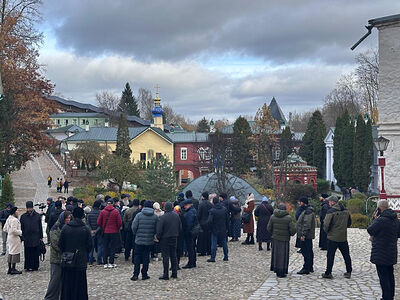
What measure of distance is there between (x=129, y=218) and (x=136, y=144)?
49.0 meters

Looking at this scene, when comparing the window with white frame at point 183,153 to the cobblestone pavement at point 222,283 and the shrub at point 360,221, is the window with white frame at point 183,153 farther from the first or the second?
the cobblestone pavement at point 222,283

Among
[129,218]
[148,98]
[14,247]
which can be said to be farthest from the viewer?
[148,98]

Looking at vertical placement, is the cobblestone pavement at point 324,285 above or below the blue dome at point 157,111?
below

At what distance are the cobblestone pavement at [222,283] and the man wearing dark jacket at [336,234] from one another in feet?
0.93

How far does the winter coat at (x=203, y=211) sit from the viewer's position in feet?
44.1

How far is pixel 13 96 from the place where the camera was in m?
32.1

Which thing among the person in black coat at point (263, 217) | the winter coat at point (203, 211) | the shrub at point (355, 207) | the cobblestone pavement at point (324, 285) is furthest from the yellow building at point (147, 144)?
the cobblestone pavement at point (324, 285)

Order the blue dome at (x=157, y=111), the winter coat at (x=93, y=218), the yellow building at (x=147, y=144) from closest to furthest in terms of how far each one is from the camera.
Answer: the winter coat at (x=93, y=218), the yellow building at (x=147, y=144), the blue dome at (x=157, y=111)

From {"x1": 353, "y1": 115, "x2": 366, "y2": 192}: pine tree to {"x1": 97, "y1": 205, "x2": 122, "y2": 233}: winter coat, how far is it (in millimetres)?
35259

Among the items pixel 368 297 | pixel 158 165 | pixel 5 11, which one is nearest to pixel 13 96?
pixel 5 11

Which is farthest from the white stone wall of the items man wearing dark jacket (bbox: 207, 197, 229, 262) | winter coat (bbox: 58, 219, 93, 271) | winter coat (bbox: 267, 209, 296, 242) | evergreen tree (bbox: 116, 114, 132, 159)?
evergreen tree (bbox: 116, 114, 132, 159)

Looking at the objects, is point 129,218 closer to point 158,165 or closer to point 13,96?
point 158,165

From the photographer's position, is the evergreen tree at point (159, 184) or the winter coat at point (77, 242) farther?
the evergreen tree at point (159, 184)

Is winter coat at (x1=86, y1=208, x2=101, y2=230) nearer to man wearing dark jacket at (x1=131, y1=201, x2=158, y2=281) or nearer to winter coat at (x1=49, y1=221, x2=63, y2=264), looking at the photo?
man wearing dark jacket at (x1=131, y1=201, x2=158, y2=281)
